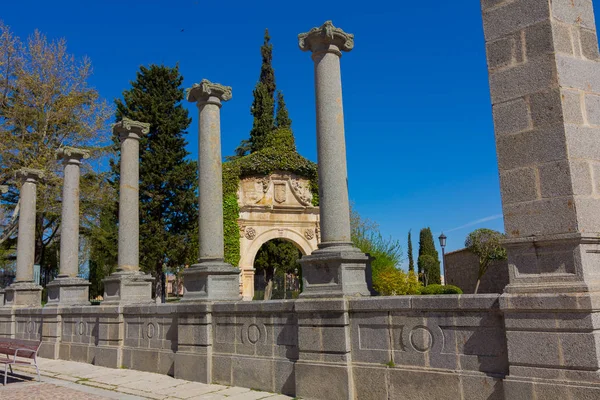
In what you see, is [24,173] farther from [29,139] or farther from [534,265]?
[534,265]

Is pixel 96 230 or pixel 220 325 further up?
pixel 96 230

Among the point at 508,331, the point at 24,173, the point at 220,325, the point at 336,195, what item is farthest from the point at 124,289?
the point at 508,331

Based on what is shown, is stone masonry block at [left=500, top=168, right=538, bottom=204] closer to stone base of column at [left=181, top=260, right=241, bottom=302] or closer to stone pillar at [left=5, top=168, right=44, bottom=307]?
stone base of column at [left=181, top=260, right=241, bottom=302]

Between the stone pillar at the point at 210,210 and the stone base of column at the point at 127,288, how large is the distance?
2.39 m

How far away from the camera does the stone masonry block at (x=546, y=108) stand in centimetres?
528

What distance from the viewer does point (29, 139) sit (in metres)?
21.8

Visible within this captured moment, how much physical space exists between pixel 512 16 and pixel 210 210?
5.97 meters

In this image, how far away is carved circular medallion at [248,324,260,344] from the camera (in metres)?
7.98

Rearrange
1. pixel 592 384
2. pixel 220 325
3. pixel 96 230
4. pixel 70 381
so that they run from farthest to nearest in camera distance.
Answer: pixel 96 230, pixel 70 381, pixel 220 325, pixel 592 384

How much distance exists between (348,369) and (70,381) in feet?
19.2

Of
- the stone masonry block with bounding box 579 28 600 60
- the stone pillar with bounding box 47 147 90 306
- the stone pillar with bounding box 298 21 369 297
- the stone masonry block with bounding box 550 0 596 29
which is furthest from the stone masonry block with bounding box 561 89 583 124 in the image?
the stone pillar with bounding box 47 147 90 306

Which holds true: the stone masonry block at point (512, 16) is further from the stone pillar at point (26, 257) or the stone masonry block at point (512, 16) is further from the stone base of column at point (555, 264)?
the stone pillar at point (26, 257)

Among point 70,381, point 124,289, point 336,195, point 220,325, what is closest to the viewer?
point 336,195

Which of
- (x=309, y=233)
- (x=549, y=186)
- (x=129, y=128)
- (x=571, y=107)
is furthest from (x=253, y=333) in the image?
(x=309, y=233)
